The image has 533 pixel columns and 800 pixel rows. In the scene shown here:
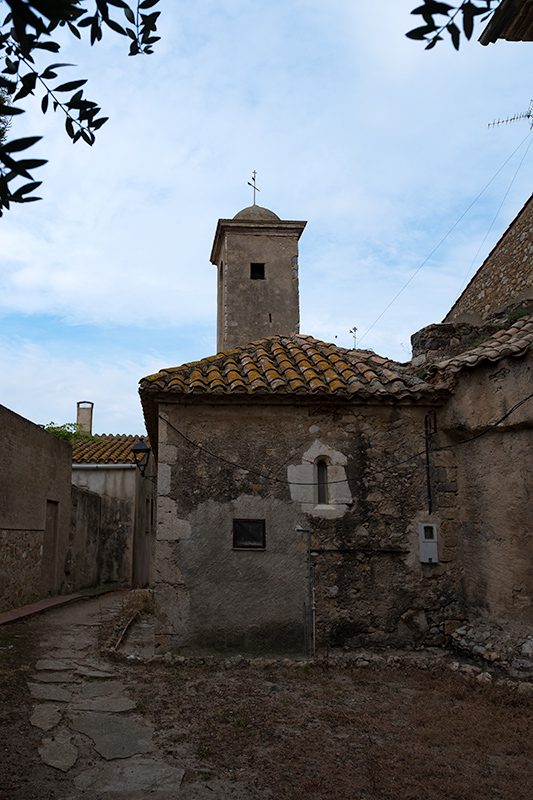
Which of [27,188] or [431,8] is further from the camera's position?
[27,188]

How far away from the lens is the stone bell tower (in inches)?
561

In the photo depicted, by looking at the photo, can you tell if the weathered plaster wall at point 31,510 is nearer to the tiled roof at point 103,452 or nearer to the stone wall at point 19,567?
the stone wall at point 19,567

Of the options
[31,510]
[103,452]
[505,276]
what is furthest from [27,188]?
[103,452]

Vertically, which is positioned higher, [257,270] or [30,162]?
[257,270]

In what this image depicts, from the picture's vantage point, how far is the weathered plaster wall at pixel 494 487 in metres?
6.79

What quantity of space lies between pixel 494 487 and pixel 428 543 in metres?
1.18

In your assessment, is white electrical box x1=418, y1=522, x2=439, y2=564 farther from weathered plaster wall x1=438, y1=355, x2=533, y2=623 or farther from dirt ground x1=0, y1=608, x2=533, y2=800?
dirt ground x1=0, y1=608, x2=533, y2=800

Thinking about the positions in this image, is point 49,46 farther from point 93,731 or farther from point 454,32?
point 93,731

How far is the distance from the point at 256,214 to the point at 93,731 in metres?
13.1

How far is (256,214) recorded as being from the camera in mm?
15844

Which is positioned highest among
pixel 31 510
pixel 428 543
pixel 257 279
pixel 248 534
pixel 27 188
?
Result: pixel 257 279

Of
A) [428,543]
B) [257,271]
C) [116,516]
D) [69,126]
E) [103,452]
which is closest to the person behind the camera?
[69,126]

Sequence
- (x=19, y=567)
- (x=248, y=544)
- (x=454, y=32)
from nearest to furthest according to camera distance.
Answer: (x=454, y=32), (x=248, y=544), (x=19, y=567)

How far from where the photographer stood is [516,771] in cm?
436
